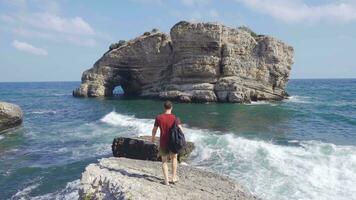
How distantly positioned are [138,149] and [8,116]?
16.9 metres

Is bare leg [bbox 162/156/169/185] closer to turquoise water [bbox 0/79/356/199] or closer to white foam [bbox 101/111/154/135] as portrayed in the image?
turquoise water [bbox 0/79/356/199]

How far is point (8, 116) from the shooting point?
30.3 metres

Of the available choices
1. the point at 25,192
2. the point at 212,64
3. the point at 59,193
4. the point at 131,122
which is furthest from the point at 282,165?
the point at 212,64

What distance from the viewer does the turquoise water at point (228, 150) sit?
15.0 m

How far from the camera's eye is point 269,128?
28.5 meters

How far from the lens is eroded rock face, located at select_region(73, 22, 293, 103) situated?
162 feet

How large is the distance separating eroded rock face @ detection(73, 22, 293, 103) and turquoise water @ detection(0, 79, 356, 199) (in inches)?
478

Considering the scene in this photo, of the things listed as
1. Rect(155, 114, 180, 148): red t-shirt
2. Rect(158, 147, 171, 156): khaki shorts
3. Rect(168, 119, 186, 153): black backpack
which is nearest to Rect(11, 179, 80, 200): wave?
Rect(158, 147, 171, 156): khaki shorts

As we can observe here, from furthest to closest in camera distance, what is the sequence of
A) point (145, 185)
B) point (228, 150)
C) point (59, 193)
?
point (228, 150)
point (59, 193)
point (145, 185)

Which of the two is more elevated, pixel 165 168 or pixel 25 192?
pixel 165 168

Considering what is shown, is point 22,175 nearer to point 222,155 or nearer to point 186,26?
point 222,155

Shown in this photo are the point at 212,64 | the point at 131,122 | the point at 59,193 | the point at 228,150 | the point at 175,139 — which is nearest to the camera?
the point at 175,139

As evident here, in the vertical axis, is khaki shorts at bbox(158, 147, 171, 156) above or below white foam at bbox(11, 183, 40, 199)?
above

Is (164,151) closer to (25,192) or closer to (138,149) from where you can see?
(138,149)
